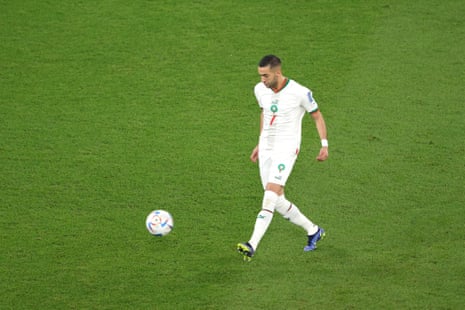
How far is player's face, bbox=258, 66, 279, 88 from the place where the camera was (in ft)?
28.5

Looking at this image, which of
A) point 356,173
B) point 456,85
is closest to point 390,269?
point 356,173

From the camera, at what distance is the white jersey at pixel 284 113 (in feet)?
29.1

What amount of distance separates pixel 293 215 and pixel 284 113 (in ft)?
3.89

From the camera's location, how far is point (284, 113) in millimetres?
8930

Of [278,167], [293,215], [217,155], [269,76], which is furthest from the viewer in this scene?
[217,155]

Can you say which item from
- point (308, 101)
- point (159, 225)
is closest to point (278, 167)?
point (308, 101)

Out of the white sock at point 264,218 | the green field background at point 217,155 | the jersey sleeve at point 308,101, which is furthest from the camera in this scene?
the jersey sleeve at point 308,101

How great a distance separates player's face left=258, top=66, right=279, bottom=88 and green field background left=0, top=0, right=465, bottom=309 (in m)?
1.91

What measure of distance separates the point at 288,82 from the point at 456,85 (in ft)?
14.9

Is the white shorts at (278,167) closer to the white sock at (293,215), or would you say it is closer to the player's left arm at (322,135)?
the white sock at (293,215)

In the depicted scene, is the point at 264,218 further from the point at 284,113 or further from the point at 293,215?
the point at 284,113

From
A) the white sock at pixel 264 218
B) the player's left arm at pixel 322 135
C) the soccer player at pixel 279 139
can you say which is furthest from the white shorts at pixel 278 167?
the player's left arm at pixel 322 135

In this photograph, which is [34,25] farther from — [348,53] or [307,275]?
[307,275]

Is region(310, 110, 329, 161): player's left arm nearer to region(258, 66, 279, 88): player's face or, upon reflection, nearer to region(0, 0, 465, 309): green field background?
region(258, 66, 279, 88): player's face
